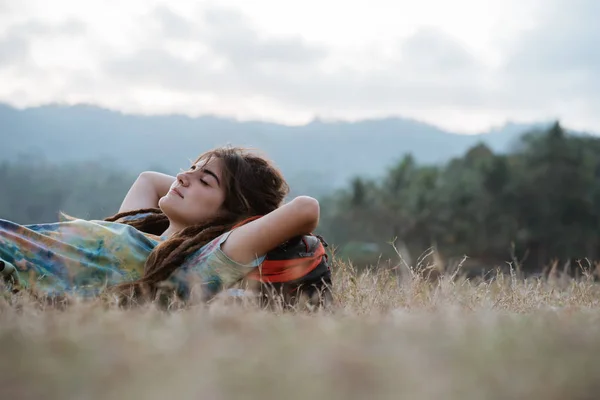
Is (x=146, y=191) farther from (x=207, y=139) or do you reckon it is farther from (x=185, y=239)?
(x=207, y=139)

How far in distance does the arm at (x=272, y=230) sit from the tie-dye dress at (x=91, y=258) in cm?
5

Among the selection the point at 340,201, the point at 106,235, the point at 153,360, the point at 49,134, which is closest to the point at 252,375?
the point at 153,360

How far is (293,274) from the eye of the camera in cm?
357

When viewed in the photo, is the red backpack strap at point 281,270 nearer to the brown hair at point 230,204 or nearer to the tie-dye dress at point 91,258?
the tie-dye dress at point 91,258

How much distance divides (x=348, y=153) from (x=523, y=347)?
131 meters

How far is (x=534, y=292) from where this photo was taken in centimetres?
397

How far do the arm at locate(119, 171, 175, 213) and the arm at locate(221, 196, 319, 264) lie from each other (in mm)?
1369

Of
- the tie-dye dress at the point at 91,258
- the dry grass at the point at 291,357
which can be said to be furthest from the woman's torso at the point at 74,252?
the dry grass at the point at 291,357

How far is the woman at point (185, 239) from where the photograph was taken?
3.48 m

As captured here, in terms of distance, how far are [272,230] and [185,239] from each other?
0.53 metres

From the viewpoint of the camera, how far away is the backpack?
3514 millimetres

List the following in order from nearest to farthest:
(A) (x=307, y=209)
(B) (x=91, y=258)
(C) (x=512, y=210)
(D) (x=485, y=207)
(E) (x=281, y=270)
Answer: (A) (x=307, y=209)
(E) (x=281, y=270)
(B) (x=91, y=258)
(C) (x=512, y=210)
(D) (x=485, y=207)

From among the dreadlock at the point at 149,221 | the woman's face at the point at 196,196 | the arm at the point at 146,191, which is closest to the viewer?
the woman's face at the point at 196,196

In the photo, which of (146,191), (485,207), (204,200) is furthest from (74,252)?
(485,207)
